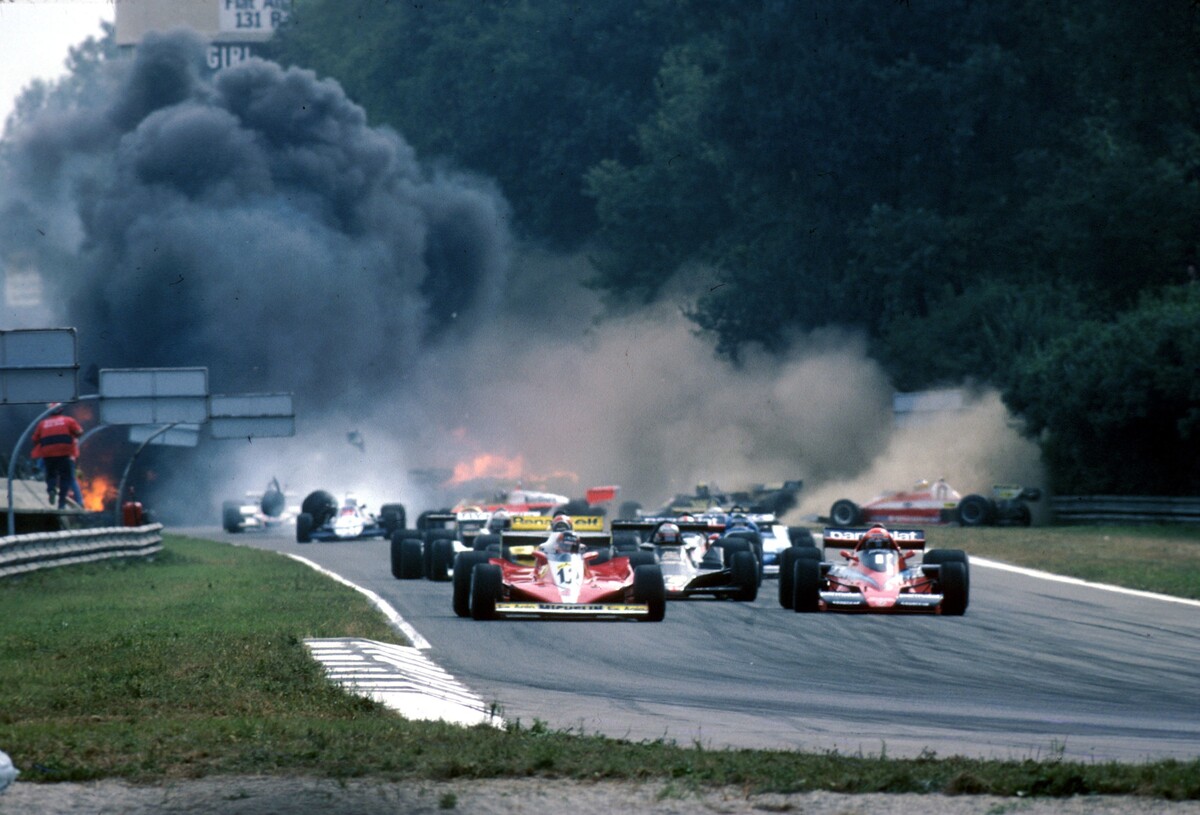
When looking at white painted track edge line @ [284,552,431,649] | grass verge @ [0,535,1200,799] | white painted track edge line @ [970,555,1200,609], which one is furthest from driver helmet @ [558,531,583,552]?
white painted track edge line @ [970,555,1200,609]

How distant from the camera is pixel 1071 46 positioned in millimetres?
66000

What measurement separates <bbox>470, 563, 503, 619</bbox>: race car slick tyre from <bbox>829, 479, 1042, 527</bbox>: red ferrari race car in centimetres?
2490

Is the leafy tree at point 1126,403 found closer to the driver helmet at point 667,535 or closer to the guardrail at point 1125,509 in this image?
the guardrail at point 1125,509

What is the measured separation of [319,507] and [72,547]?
44.3 ft

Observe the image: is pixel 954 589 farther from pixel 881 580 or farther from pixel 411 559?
pixel 411 559

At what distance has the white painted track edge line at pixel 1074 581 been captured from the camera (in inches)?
976

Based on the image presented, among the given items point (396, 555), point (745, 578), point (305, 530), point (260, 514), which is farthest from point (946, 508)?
point (745, 578)

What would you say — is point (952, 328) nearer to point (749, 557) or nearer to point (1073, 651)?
point (749, 557)

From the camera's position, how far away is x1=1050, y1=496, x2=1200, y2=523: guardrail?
42.7m

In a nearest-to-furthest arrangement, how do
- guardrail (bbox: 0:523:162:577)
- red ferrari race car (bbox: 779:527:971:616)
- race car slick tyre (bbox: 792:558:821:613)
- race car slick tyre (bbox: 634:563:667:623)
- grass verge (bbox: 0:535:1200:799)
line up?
grass verge (bbox: 0:535:1200:799) → race car slick tyre (bbox: 634:563:667:623) → red ferrari race car (bbox: 779:527:971:616) → race car slick tyre (bbox: 792:558:821:613) → guardrail (bbox: 0:523:162:577)

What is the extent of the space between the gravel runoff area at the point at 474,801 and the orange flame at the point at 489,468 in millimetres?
54143

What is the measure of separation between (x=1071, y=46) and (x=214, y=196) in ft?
104

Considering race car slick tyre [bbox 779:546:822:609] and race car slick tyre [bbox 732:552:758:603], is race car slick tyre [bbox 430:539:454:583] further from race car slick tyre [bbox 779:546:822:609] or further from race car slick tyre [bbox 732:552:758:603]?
race car slick tyre [bbox 779:546:822:609]

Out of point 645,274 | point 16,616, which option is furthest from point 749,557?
point 645,274
